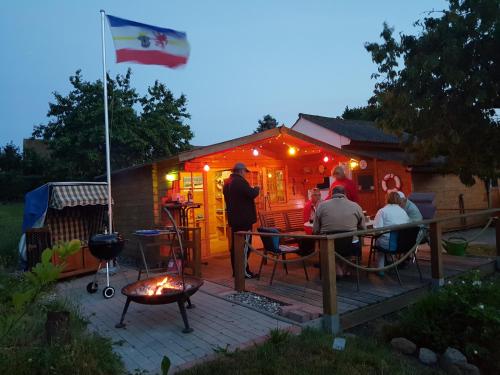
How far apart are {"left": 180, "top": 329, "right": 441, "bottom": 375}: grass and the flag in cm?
496

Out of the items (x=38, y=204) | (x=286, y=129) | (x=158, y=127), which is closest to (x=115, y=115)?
(x=158, y=127)

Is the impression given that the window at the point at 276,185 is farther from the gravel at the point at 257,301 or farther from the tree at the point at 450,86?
the gravel at the point at 257,301

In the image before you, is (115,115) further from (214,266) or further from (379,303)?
(379,303)

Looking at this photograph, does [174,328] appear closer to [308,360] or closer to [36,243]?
[308,360]

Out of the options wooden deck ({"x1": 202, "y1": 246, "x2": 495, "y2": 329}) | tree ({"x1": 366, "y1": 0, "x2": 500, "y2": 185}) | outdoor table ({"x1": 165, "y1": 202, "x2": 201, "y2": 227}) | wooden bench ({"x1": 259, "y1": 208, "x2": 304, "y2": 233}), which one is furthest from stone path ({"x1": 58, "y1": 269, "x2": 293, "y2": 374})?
tree ({"x1": 366, "y1": 0, "x2": 500, "y2": 185})

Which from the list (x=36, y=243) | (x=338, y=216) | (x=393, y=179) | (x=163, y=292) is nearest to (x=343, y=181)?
(x=338, y=216)

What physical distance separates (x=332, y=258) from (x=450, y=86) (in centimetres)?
637

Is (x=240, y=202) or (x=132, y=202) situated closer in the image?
(x=240, y=202)

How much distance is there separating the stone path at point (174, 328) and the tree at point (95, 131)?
12.4 metres

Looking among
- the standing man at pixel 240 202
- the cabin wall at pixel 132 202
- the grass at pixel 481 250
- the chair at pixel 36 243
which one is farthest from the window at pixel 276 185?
the chair at pixel 36 243

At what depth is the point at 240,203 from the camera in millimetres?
6004

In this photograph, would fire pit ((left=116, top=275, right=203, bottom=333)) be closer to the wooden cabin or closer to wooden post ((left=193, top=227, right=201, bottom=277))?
wooden post ((left=193, top=227, right=201, bottom=277))

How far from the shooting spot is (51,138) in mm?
17297

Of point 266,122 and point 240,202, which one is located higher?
point 266,122
